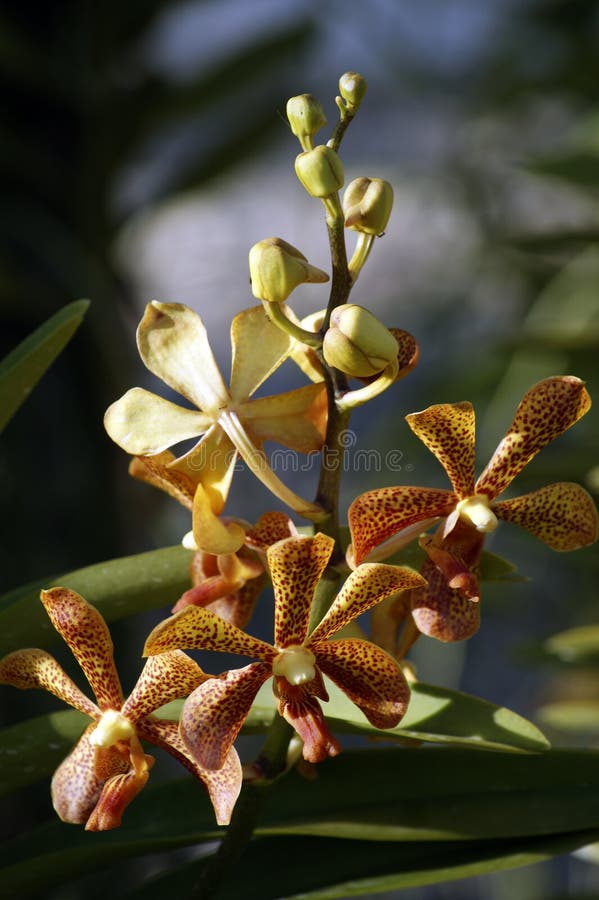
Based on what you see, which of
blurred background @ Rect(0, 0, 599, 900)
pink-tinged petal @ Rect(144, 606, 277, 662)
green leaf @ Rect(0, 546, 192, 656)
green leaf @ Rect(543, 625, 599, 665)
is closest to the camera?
pink-tinged petal @ Rect(144, 606, 277, 662)

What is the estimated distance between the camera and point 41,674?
522 mm

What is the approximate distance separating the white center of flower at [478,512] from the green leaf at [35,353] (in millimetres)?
253

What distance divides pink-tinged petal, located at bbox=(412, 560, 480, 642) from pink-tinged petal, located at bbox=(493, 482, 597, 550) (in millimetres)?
64

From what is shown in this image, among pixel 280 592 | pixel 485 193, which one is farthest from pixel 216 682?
pixel 485 193

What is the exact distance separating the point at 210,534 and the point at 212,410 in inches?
3.5

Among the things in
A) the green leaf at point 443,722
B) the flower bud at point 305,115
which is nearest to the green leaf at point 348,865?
the green leaf at point 443,722

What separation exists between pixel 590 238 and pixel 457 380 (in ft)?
0.88

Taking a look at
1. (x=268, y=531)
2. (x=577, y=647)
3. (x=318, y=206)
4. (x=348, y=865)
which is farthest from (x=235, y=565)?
(x=318, y=206)

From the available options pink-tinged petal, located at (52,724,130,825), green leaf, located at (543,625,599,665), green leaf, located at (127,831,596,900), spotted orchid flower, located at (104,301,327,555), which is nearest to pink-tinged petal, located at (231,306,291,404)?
spotted orchid flower, located at (104,301,327,555)

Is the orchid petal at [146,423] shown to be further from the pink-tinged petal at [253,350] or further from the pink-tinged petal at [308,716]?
the pink-tinged petal at [308,716]

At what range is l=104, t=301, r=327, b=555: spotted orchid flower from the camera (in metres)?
0.54

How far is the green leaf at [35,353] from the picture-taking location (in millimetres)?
588

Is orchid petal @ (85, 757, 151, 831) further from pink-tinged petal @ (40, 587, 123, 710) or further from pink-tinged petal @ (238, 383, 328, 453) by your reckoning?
pink-tinged petal @ (238, 383, 328, 453)

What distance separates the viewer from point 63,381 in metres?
1.47
